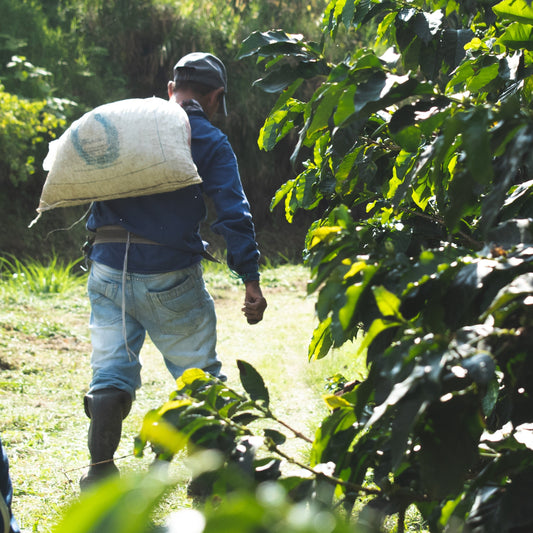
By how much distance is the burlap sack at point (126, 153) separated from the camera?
2699 mm

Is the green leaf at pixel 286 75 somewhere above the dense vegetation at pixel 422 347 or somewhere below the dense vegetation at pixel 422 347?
above

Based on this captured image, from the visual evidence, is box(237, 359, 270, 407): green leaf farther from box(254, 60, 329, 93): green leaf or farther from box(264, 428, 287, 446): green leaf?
box(254, 60, 329, 93): green leaf

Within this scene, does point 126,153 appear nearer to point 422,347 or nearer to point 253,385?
point 253,385

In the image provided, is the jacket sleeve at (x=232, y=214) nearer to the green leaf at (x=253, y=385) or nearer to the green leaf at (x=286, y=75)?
the green leaf at (x=286, y=75)

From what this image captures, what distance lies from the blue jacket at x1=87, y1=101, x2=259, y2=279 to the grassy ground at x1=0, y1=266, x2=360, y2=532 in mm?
792

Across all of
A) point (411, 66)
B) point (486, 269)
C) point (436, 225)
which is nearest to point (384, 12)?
point (411, 66)

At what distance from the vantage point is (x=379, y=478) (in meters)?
1.18

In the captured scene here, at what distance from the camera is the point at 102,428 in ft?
8.89

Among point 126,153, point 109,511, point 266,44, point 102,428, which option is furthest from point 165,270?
point 109,511

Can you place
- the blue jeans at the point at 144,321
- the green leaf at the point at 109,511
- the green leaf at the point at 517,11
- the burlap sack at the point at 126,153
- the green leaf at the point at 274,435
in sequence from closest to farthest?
the green leaf at the point at 109,511 → the green leaf at the point at 274,435 → the green leaf at the point at 517,11 → the burlap sack at the point at 126,153 → the blue jeans at the point at 144,321

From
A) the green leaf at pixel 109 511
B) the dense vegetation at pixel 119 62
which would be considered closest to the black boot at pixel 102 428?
the green leaf at pixel 109 511

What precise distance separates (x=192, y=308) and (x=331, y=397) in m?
1.74

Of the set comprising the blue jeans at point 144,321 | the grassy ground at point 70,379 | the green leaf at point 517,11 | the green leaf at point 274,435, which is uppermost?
the green leaf at point 517,11

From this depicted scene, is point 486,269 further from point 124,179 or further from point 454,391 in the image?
point 124,179
